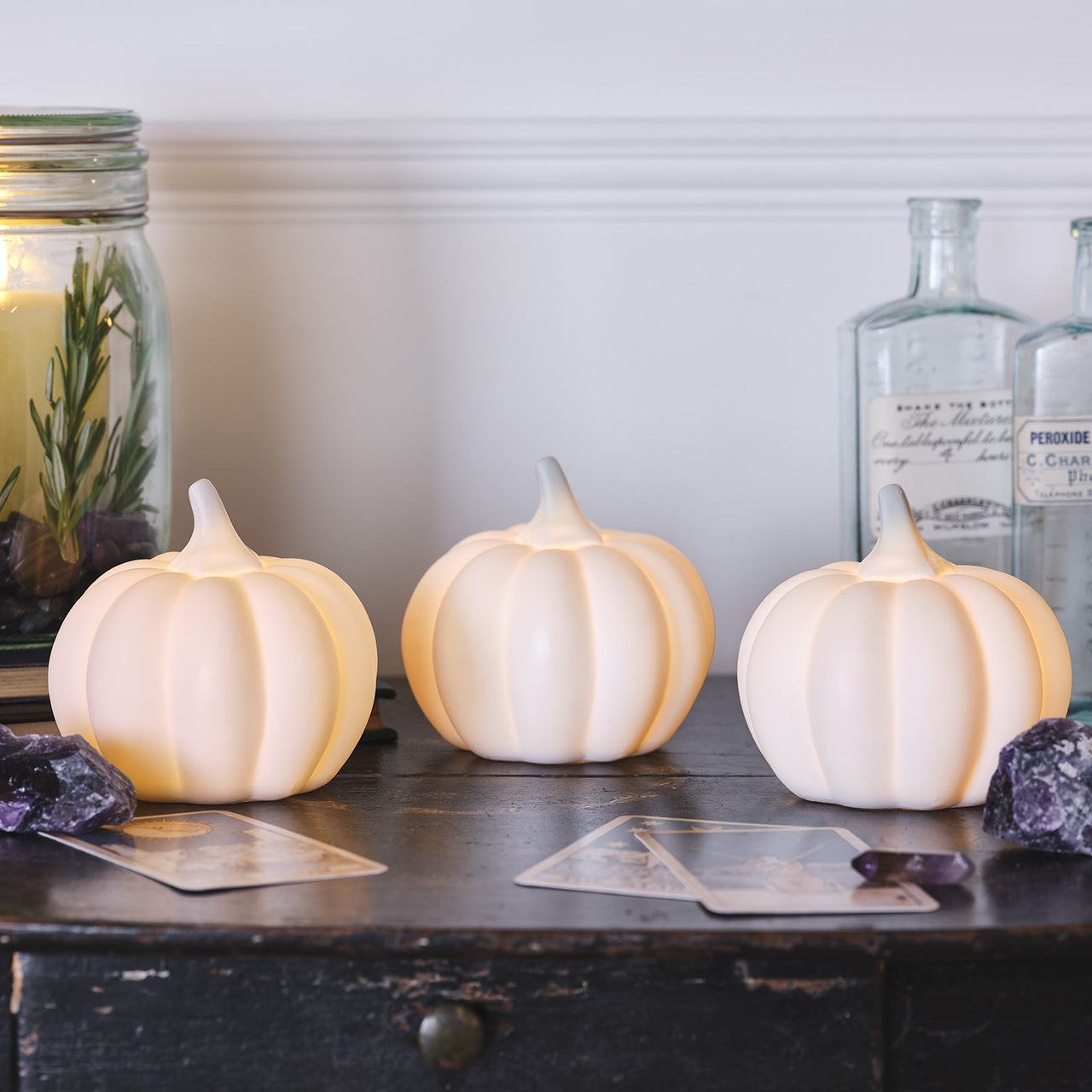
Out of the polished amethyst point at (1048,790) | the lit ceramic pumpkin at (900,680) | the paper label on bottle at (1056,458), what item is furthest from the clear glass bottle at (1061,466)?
the polished amethyst point at (1048,790)

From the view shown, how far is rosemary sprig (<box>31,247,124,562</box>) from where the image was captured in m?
0.74

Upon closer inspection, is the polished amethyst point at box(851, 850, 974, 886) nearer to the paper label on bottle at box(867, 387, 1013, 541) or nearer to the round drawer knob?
the round drawer knob

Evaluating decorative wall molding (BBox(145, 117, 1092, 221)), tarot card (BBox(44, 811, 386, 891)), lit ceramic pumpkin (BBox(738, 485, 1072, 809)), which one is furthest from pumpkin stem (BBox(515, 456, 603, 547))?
decorative wall molding (BBox(145, 117, 1092, 221))

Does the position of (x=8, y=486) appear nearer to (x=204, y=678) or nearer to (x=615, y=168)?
(x=204, y=678)

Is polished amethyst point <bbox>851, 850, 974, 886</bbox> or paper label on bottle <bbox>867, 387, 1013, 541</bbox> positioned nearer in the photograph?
polished amethyst point <bbox>851, 850, 974, 886</bbox>

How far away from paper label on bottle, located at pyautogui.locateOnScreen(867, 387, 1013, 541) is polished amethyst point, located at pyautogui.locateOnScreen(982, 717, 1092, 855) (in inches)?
12.5

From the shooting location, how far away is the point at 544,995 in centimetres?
46

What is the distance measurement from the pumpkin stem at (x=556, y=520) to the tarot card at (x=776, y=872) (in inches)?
8.1

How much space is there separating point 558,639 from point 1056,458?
1.13ft

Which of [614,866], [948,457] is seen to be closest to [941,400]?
[948,457]

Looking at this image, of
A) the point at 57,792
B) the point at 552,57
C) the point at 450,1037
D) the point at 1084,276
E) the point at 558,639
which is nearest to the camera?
the point at 450,1037

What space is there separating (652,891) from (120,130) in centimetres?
58

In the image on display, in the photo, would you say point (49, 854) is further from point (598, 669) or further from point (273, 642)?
point (598, 669)

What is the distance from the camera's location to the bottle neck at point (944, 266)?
0.84 meters
